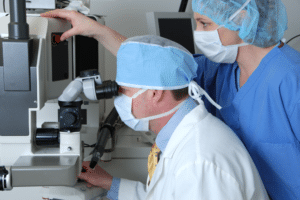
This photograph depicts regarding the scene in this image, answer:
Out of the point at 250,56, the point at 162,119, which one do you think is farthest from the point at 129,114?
the point at 250,56

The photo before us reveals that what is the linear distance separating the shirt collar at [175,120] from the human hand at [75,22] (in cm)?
48

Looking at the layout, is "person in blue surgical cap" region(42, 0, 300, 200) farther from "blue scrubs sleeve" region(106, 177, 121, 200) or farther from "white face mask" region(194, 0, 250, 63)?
"blue scrubs sleeve" region(106, 177, 121, 200)

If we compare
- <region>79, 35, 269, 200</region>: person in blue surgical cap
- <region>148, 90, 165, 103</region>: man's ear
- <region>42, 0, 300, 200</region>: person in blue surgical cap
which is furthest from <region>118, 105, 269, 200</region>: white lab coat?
<region>42, 0, 300, 200</region>: person in blue surgical cap

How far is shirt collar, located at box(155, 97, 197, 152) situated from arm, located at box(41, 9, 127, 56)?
48 centimetres

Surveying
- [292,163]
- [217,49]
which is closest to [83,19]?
[217,49]

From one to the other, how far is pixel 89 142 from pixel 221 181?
79cm

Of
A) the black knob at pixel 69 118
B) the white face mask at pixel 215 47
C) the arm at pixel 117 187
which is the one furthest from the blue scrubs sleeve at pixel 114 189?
the white face mask at pixel 215 47

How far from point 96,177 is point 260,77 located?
2.42ft

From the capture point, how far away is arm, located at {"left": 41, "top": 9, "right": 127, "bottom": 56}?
1.20 m

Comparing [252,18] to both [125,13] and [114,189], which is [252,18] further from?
[125,13]

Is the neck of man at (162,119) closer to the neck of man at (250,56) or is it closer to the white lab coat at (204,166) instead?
the white lab coat at (204,166)

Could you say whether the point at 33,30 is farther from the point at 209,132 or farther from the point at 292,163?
the point at 292,163

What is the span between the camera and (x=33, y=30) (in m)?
1.04

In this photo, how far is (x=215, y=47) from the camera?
4.20 ft
